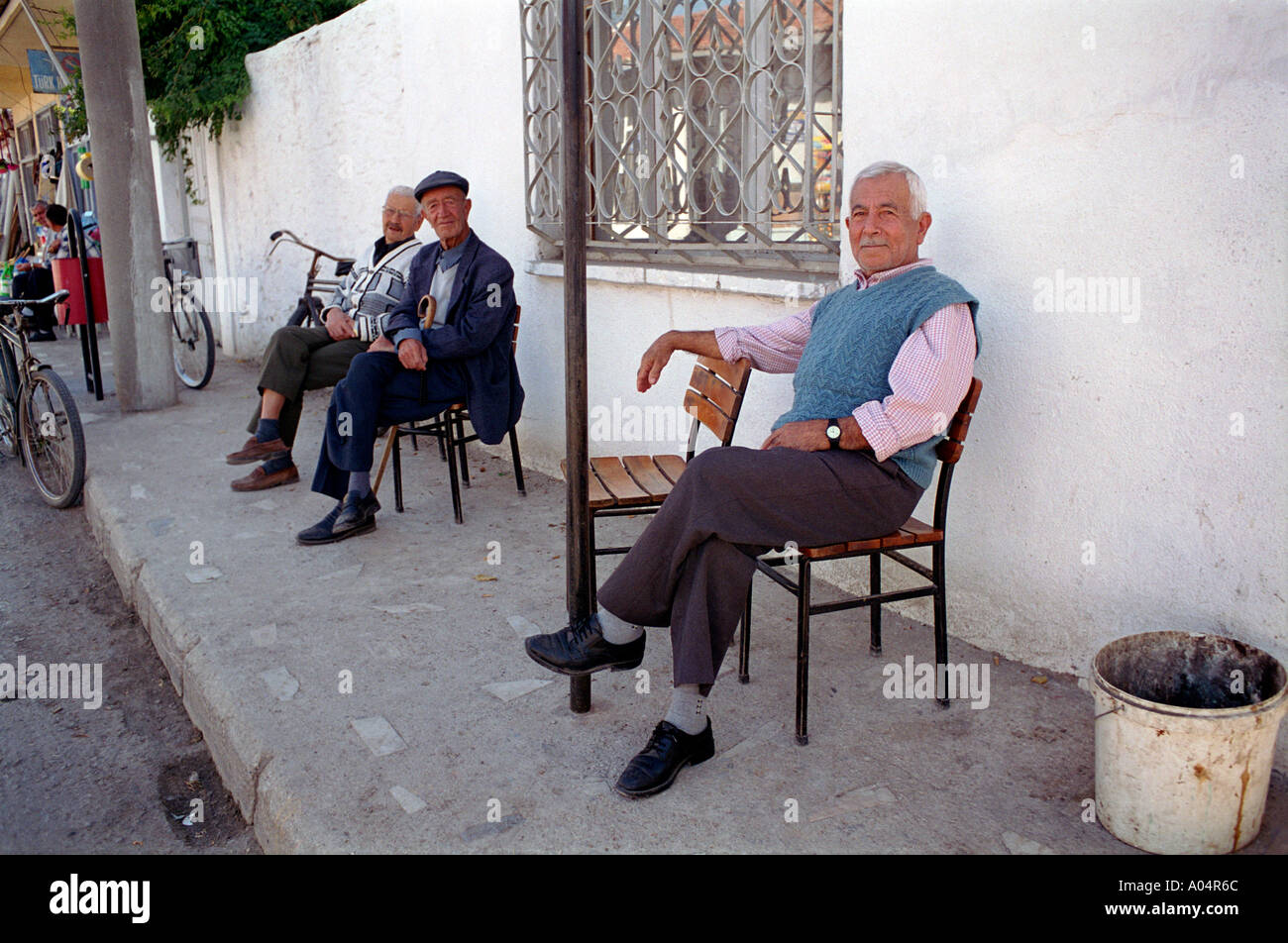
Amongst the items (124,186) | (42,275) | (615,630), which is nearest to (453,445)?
(615,630)

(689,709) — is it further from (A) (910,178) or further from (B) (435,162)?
(B) (435,162)

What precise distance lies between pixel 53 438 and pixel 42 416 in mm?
126

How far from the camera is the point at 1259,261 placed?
2359mm

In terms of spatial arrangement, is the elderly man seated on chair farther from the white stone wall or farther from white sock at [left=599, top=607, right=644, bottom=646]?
the white stone wall

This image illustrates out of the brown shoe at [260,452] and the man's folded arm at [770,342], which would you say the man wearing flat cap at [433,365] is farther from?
the man's folded arm at [770,342]

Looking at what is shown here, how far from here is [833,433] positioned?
2.64 metres

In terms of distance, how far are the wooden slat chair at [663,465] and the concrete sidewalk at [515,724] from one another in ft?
1.68

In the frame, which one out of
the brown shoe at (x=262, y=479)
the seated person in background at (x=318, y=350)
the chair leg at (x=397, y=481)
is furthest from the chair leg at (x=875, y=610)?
the brown shoe at (x=262, y=479)

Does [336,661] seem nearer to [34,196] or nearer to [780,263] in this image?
[780,263]

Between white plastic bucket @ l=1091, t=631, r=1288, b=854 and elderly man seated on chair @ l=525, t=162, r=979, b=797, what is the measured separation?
70 cm

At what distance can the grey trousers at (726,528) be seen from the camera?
2510 mm

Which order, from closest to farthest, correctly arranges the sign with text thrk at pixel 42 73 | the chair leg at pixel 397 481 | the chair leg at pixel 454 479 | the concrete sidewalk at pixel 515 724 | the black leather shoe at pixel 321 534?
the concrete sidewalk at pixel 515 724, the black leather shoe at pixel 321 534, the chair leg at pixel 454 479, the chair leg at pixel 397 481, the sign with text thrk at pixel 42 73
